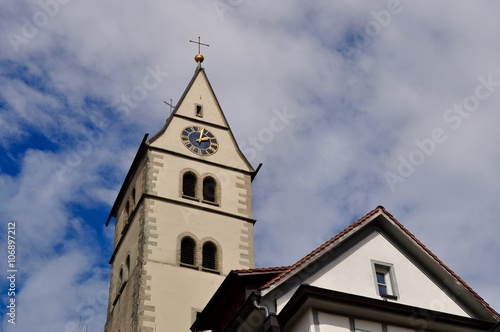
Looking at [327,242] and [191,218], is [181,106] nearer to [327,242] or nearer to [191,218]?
[191,218]

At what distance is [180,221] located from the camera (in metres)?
40.5

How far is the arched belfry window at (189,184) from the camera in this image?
42.5 meters

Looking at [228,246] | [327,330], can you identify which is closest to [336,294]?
[327,330]

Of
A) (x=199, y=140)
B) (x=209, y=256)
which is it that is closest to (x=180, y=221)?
(x=209, y=256)

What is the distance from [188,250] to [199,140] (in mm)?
7586

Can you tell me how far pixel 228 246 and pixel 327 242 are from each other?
55.9 ft

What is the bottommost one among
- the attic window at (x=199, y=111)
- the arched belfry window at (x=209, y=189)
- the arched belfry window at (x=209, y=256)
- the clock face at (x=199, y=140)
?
the arched belfry window at (x=209, y=256)

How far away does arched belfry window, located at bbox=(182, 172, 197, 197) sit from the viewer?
4253cm

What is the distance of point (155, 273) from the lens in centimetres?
3778

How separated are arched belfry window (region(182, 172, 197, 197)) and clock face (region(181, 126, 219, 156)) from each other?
1.59m

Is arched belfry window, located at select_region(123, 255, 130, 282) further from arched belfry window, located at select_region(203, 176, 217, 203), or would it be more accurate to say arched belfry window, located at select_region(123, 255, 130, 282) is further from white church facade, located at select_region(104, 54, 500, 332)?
arched belfry window, located at select_region(203, 176, 217, 203)

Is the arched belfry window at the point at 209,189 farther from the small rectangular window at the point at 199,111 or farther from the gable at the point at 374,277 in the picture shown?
the gable at the point at 374,277

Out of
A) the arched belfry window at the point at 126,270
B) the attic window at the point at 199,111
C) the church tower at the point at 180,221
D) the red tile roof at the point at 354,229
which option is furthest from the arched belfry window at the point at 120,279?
the red tile roof at the point at 354,229

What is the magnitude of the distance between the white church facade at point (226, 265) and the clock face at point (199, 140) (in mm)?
59
